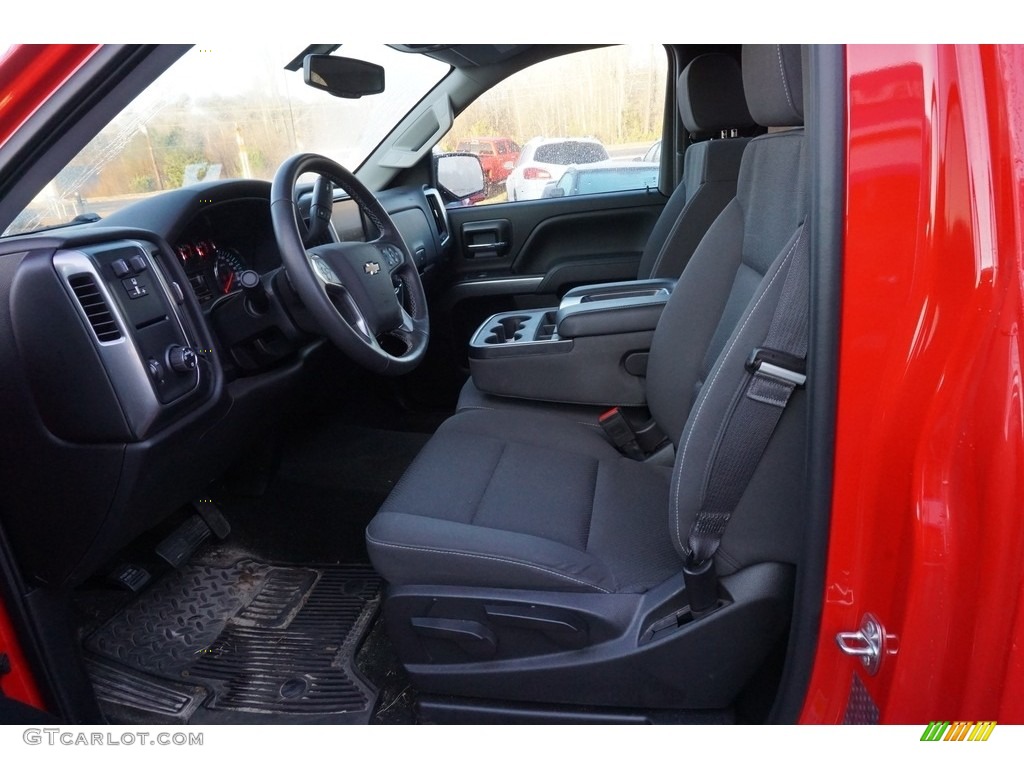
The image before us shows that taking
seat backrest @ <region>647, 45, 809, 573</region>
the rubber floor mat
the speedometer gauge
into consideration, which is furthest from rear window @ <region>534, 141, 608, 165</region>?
the rubber floor mat

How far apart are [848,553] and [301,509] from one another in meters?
1.57

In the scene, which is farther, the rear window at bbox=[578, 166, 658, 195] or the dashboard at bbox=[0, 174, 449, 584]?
the rear window at bbox=[578, 166, 658, 195]

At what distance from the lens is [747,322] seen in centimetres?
102

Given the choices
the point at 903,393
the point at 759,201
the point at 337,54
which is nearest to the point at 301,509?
the point at 337,54

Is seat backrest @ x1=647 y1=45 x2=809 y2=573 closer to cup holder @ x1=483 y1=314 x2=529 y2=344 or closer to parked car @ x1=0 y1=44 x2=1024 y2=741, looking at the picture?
parked car @ x1=0 y1=44 x2=1024 y2=741

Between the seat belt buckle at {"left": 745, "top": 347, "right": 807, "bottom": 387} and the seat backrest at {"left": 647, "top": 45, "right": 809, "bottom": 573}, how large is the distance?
4 centimetres

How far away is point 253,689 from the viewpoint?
1.54 m

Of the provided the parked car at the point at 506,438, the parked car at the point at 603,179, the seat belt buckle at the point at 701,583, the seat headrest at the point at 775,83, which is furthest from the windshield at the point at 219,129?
the seat belt buckle at the point at 701,583

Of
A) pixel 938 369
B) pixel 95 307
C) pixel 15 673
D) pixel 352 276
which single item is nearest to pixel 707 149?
pixel 352 276

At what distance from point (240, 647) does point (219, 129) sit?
1.28 m

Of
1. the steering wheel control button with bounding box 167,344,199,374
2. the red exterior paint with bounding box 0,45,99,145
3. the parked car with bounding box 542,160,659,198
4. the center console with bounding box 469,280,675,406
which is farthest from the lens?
the parked car with bounding box 542,160,659,198

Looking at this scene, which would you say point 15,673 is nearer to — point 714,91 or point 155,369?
point 155,369

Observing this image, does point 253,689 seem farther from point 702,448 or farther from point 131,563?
point 702,448

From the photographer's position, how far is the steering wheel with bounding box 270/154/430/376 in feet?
4.36
